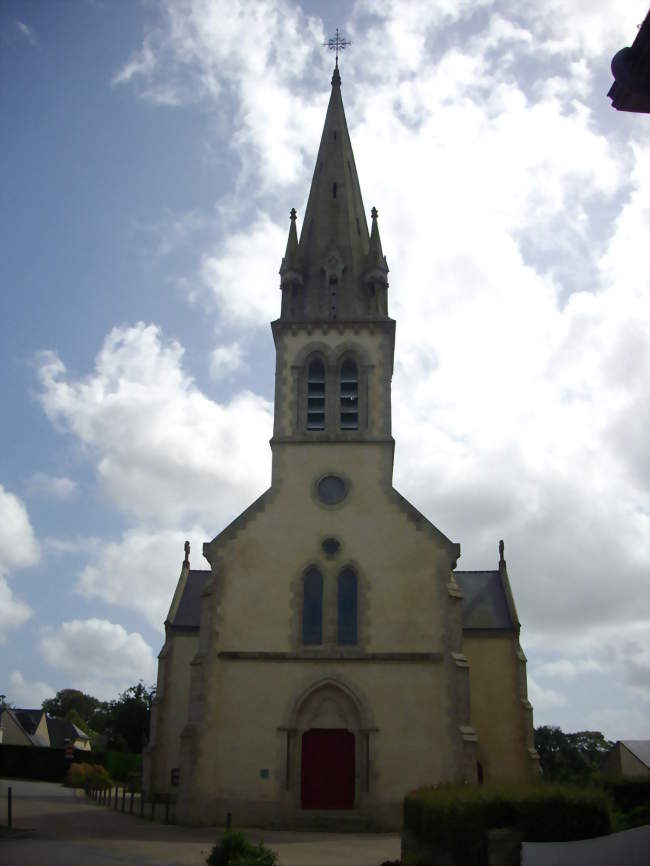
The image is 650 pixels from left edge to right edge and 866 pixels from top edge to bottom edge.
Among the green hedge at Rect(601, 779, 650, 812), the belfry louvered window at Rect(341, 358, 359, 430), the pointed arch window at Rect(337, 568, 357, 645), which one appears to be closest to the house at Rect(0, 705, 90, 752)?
the pointed arch window at Rect(337, 568, 357, 645)

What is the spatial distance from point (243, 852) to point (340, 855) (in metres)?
5.56

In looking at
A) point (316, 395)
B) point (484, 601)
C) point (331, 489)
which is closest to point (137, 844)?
point (331, 489)

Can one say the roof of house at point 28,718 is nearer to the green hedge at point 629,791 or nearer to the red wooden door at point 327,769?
the red wooden door at point 327,769

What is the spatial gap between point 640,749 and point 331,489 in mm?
34267

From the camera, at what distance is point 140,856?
16.5 meters

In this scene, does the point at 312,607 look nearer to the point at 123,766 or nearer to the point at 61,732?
the point at 123,766

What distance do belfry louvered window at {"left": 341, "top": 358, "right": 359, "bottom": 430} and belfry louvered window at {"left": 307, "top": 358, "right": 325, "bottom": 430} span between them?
2.35ft

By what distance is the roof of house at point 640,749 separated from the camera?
48.6 m

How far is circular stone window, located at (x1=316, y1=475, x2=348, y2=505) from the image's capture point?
1073 inches

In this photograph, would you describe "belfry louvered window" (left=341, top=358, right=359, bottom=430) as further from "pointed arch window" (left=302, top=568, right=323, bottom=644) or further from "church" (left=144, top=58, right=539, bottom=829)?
"pointed arch window" (left=302, top=568, right=323, bottom=644)

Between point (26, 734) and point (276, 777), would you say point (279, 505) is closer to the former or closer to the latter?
point (276, 777)

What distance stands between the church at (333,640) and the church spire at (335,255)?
0.09 meters

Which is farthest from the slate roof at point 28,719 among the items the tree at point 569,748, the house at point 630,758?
the house at point 630,758

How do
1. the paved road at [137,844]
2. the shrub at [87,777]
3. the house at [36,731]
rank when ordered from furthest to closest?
the house at [36,731], the shrub at [87,777], the paved road at [137,844]
